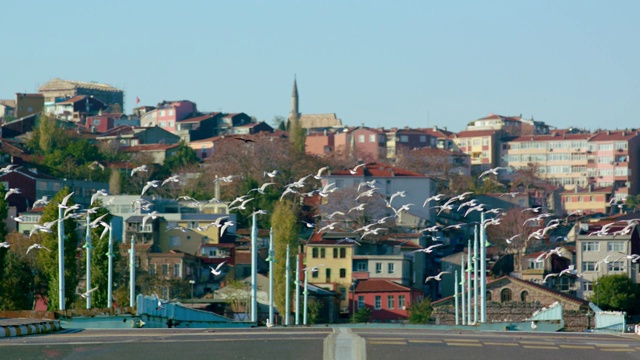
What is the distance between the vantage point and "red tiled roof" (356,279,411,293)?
106m

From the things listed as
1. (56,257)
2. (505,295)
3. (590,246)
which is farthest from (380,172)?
(56,257)

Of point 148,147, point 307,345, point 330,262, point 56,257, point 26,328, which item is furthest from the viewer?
point 148,147

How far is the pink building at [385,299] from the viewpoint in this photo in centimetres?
10356

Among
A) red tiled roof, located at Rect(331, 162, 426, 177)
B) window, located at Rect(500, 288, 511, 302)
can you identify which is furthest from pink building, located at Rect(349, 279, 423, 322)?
red tiled roof, located at Rect(331, 162, 426, 177)

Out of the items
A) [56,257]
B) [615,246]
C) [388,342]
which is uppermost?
[56,257]

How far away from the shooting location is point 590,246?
114 meters

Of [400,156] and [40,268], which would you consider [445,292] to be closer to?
[40,268]

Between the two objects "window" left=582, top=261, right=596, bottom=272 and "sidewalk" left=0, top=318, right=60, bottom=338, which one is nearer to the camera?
"sidewalk" left=0, top=318, right=60, bottom=338

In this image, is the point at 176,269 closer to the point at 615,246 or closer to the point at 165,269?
the point at 165,269

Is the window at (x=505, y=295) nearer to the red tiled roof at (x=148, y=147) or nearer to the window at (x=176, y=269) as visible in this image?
the window at (x=176, y=269)

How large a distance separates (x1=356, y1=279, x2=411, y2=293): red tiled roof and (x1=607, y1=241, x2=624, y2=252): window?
17.5m

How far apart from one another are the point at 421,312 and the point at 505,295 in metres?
5.91

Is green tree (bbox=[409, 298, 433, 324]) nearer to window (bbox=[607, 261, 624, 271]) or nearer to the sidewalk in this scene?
window (bbox=[607, 261, 624, 271])

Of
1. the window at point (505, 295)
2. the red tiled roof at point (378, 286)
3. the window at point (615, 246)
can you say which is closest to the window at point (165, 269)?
the red tiled roof at point (378, 286)
